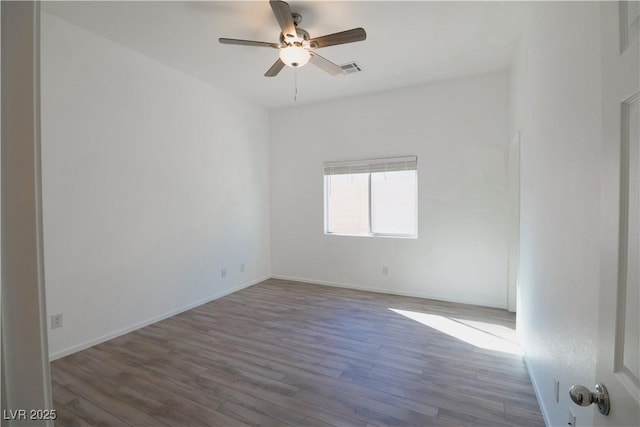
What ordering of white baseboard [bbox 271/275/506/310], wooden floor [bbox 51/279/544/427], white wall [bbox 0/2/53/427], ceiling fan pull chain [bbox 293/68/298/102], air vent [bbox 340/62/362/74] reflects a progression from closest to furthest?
white wall [bbox 0/2/53/427]
wooden floor [bbox 51/279/544/427]
air vent [bbox 340/62/362/74]
ceiling fan pull chain [bbox 293/68/298/102]
white baseboard [bbox 271/275/506/310]

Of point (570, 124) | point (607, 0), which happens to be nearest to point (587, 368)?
point (570, 124)

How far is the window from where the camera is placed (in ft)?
13.7

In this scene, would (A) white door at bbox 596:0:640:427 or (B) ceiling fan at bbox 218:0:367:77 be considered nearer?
(A) white door at bbox 596:0:640:427

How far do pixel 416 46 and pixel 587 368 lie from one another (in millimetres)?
2967

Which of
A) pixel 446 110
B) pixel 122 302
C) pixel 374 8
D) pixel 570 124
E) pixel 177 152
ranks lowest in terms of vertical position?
pixel 122 302

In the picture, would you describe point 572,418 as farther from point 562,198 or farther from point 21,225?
point 21,225

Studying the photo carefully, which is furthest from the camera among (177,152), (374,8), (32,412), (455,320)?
(177,152)

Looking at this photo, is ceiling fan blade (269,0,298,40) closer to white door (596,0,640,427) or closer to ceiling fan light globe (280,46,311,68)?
ceiling fan light globe (280,46,311,68)

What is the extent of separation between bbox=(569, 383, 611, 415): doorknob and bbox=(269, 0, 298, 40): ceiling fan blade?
2375 millimetres

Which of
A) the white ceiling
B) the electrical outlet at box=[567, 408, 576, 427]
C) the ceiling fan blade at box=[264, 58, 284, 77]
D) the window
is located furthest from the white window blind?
the electrical outlet at box=[567, 408, 576, 427]

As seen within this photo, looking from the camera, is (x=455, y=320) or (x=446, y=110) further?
(x=446, y=110)

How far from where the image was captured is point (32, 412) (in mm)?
481

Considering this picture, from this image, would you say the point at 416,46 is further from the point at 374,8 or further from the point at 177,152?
the point at 177,152

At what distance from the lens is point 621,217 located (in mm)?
617
